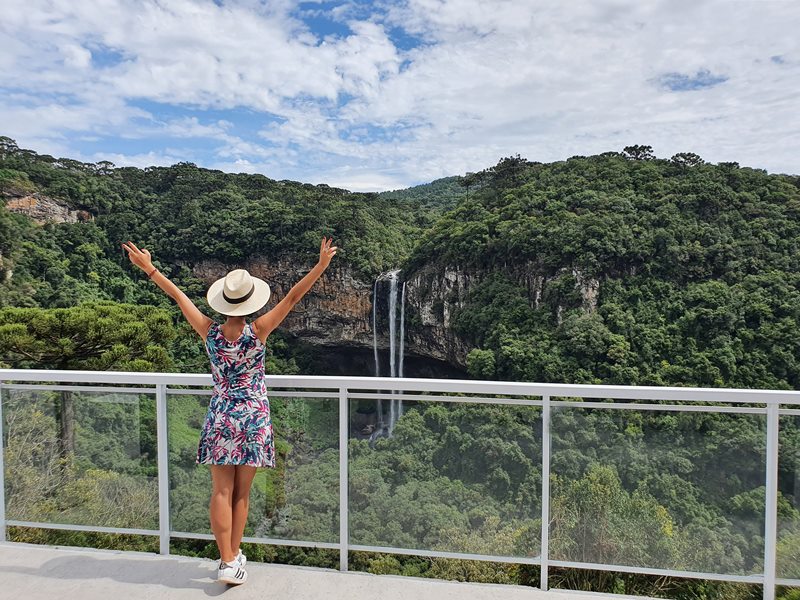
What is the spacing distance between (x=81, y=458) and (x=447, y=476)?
64.8 inches

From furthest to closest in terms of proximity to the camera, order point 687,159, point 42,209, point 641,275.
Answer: point 42,209 < point 687,159 < point 641,275

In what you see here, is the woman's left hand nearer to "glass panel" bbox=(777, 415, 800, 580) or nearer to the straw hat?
the straw hat

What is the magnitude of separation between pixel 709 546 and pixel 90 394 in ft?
8.39

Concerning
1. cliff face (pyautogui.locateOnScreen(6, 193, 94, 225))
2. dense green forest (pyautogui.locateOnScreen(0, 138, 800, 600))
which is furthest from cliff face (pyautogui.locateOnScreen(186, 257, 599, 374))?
cliff face (pyautogui.locateOnScreen(6, 193, 94, 225))

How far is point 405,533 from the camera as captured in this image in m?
2.15

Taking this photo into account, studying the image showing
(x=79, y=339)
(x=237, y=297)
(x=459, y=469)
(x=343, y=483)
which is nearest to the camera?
(x=237, y=297)

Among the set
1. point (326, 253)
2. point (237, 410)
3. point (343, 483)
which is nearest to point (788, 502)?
point (343, 483)

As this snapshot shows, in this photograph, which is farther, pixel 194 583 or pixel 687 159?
pixel 687 159

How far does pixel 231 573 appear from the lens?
193cm

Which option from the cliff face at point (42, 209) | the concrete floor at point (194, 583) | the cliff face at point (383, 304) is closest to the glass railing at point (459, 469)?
the concrete floor at point (194, 583)

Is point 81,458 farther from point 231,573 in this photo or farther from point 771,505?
point 771,505

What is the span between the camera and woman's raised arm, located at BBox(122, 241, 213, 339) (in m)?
1.87

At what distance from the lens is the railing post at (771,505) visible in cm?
188

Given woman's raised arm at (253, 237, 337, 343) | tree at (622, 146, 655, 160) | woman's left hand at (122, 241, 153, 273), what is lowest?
woman's raised arm at (253, 237, 337, 343)
